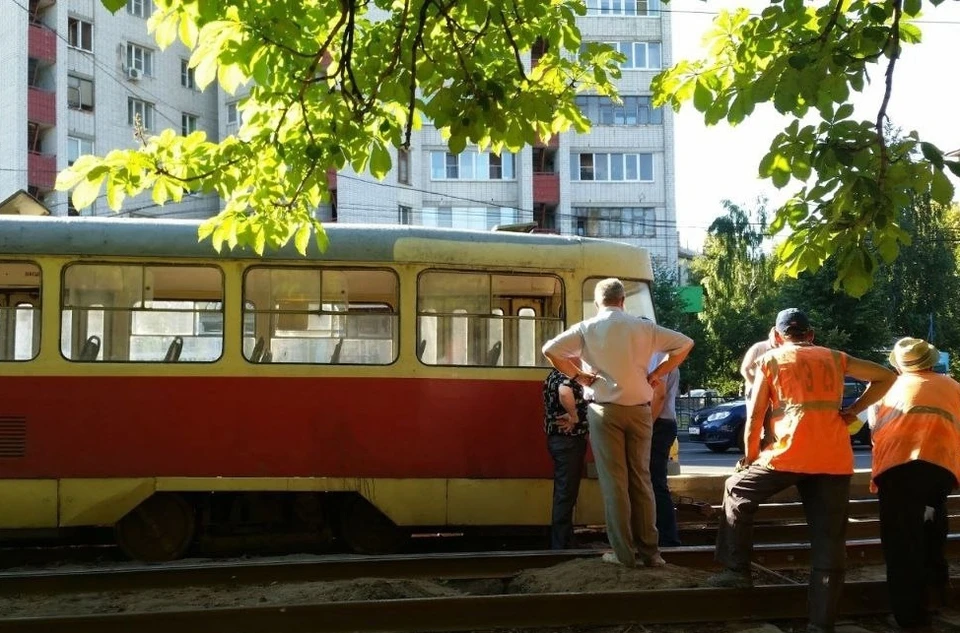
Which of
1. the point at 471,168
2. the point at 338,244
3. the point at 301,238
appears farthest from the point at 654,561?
the point at 471,168

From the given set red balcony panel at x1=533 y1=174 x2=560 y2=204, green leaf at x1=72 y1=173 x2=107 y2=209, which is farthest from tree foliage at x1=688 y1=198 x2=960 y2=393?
green leaf at x1=72 y1=173 x2=107 y2=209

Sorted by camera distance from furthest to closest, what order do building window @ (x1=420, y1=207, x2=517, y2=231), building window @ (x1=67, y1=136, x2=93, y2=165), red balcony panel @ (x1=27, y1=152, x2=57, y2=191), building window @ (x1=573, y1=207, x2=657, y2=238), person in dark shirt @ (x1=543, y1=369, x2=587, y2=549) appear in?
building window @ (x1=573, y1=207, x2=657, y2=238) → building window @ (x1=420, y1=207, x2=517, y2=231) → building window @ (x1=67, y1=136, x2=93, y2=165) → red balcony panel @ (x1=27, y1=152, x2=57, y2=191) → person in dark shirt @ (x1=543, y1=369, x2=587, y2=549)

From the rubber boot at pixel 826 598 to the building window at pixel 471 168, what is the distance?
1426 inches

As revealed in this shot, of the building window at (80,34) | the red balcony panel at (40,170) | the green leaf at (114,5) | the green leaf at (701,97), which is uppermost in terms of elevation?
the building window at (80,34)

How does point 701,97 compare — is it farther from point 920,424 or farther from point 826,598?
point 826,598

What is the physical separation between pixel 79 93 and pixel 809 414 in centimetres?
3612

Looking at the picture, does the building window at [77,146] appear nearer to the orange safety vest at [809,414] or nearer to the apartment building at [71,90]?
the apartment building at [71,90]

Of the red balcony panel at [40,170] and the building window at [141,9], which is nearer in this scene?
the red balcony panel at [40,170]

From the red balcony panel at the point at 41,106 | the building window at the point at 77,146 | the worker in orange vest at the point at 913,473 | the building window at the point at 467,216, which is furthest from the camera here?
the building window at the point at 467,216

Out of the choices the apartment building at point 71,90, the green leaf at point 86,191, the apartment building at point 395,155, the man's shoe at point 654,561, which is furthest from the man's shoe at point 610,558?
the apartment building at point 71,90

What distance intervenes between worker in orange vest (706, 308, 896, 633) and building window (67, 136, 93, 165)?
1363 inches

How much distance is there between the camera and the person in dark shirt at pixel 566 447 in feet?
25.8

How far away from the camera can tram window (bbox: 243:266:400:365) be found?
8406 mm

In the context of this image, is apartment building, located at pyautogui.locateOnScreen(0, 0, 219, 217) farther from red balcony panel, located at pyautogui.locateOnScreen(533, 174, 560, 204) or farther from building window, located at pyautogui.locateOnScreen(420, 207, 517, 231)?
red balcony panel, located at pyautogui.locateOnScreen(533, 174, 560, 204)
